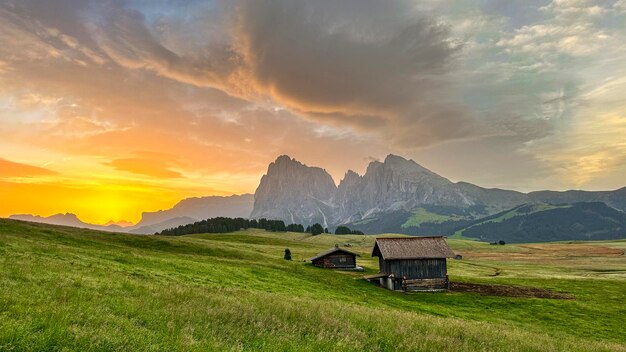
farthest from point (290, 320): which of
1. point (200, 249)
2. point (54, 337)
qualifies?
point (200, 249)

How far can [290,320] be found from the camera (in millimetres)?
14727

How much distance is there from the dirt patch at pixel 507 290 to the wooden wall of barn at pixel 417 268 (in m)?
3.77

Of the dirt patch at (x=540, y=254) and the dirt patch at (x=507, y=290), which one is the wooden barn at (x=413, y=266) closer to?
the dirt patch at (x=507, y=290)

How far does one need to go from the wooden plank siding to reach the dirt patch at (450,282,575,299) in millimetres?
24006

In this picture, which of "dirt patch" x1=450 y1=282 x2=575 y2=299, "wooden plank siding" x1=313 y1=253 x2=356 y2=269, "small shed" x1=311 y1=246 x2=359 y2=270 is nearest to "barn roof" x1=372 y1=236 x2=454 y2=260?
"dirt patch" x1=450 y1=282 x2=575 y2=299

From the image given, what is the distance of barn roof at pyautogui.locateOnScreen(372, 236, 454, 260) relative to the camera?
6600cm

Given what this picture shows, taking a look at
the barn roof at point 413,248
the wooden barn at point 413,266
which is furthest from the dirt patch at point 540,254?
the wooden barn at point 413,266

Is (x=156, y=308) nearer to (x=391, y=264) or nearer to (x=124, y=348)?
(x=124, y=348)

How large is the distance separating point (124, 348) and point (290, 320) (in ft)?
23.1

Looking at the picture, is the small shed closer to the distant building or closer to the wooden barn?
the distant building

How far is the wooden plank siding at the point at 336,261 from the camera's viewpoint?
84625mm

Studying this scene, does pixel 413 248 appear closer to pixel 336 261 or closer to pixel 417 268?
pixel 417 268

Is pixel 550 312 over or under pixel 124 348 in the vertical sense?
under

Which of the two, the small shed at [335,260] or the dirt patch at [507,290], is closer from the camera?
the dirt patch at [507,290]
